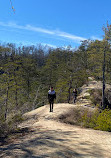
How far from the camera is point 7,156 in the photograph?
389cm

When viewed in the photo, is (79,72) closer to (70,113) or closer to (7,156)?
(70,113)

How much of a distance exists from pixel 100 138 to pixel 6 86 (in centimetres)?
770

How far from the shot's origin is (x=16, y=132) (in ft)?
23.3

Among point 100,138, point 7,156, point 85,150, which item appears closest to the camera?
point 7,156

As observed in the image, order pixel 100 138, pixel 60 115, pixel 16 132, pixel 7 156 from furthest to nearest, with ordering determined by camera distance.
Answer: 1. pixel 60 115
2. pixel 16 132
3. pixel 100 138
4. pixel 7 156

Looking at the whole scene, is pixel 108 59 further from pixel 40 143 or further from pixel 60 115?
pixel 40 143

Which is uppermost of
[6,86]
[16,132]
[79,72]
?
[79,72]

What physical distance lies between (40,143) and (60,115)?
5.38 m

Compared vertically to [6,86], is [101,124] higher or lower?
lower

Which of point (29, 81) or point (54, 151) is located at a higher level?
point (29, 81)

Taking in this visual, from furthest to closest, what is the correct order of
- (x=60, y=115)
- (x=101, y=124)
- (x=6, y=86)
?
1. (x=6, y=86)
2. (x=60, y=115)
3. (x=101, y=124)

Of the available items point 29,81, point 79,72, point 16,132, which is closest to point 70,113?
point 16,132

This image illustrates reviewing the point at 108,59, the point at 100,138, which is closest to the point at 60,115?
the point at 100,138

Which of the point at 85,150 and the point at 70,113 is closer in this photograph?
the point at 85,150
